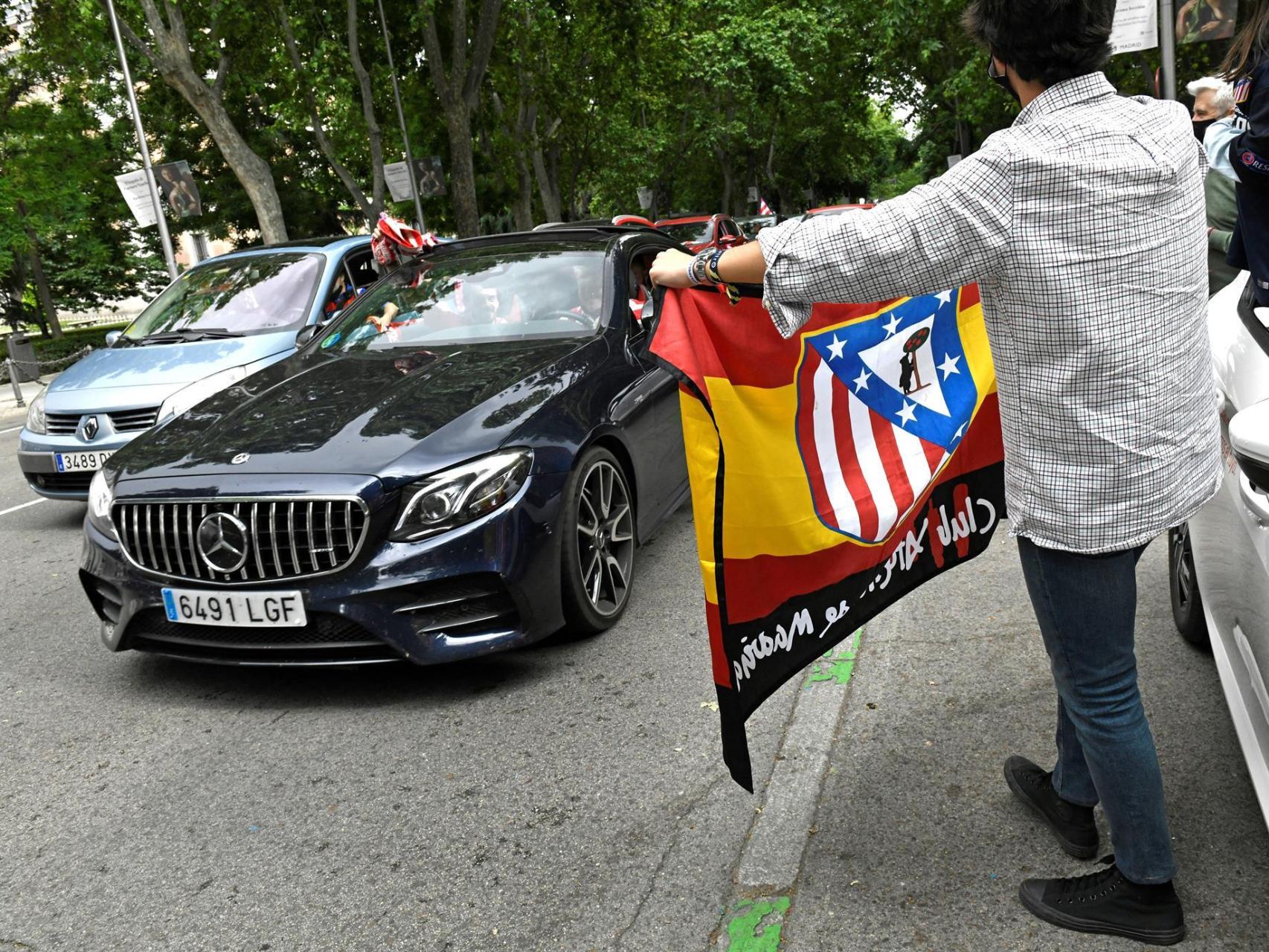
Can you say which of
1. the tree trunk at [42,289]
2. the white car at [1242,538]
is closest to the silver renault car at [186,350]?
the white car at [1242,538]

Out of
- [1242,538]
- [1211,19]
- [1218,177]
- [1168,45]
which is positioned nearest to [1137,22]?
[1211,19]

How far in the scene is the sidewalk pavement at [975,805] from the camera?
2564mm

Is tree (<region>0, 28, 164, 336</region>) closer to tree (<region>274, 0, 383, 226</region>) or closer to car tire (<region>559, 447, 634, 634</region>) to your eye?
tree (<region>274, 0, 383, 226</region>)

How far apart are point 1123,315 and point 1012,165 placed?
35 cm

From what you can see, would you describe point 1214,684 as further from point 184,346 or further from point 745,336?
point 184,346

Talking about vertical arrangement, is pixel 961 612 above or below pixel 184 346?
below

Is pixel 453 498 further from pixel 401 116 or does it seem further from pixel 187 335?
pixel 401 116

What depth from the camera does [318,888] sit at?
2994 mm

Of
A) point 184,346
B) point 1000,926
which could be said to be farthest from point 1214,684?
point 184,346

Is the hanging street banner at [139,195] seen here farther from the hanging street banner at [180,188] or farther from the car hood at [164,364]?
the car hood at [164,364]

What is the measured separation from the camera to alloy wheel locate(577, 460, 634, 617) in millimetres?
4504

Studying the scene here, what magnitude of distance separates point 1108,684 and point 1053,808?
2.07 ft

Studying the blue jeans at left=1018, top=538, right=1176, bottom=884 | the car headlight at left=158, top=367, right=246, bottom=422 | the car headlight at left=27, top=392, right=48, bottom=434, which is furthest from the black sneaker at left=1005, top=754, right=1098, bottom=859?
the car headlight at left=27, top=392, right=48, bottom=434

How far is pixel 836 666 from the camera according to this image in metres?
4.15
